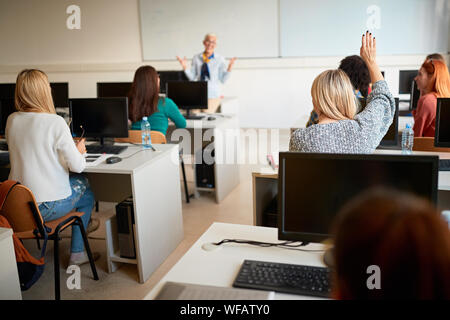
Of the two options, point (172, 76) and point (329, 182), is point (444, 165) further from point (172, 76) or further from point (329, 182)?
point (172, 76)

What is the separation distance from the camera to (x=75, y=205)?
2793 millimetres

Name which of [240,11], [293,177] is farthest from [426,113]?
[240,11]

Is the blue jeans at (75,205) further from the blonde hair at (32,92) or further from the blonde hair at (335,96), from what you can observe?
the blonde hair at (335,96)

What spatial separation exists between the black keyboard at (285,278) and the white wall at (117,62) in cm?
568

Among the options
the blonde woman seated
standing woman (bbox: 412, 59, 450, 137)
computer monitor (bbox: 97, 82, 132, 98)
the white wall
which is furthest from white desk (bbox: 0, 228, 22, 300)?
the white wall

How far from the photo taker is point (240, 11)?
6.98 meters

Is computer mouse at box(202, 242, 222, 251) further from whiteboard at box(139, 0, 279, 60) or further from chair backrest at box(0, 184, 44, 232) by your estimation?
whiteboard at box(139, 0, 279, 60)

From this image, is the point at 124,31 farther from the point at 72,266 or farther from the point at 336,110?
the point at 336,110

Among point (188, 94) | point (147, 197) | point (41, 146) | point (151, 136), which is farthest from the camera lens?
point (188, 94)

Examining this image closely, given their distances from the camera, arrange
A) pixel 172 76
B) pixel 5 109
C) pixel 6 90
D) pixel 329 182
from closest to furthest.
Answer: pixel 329 182 < pixel 5 109 < pixel 6 90 < pixel 172 76

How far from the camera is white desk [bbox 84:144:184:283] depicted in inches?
106

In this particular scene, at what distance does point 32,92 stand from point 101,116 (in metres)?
0.84

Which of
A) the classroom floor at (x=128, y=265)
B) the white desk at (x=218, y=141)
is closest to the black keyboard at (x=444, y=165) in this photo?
the classroom floor at (x=128, y=265)

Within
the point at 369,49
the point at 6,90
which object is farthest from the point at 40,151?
the point at 6,90
